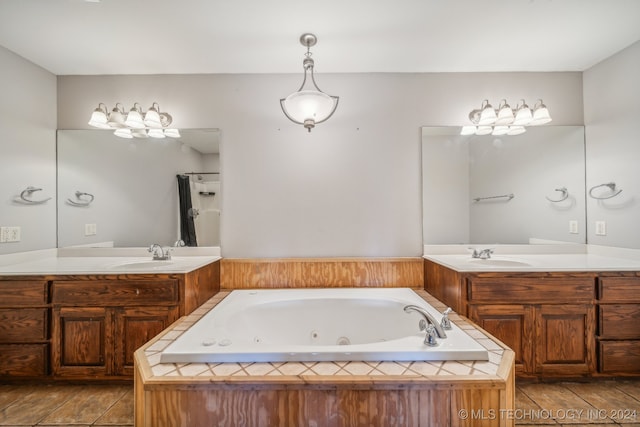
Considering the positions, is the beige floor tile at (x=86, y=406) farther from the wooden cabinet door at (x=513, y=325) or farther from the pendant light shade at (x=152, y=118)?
the wooden cabinet door at (x=513, y=325)

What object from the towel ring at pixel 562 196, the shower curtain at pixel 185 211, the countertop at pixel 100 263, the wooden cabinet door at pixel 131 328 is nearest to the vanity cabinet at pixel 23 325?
the countertop at pixel 100 263

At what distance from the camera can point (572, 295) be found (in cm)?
179

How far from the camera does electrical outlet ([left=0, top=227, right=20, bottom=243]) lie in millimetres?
1989

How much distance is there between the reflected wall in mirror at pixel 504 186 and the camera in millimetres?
2346

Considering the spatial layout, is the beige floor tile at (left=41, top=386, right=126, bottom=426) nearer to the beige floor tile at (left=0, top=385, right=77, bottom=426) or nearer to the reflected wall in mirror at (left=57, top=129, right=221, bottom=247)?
the beige floor tile at (left=0, top=385, right=77, bottom=426)

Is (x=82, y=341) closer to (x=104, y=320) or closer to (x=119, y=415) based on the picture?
(x=104, y=320)

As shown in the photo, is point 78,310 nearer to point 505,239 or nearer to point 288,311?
point 288,311

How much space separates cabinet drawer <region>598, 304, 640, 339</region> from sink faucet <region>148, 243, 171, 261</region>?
119 inches

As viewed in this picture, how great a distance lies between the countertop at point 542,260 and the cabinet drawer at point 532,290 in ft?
0.22

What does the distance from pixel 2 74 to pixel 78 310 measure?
1756mm

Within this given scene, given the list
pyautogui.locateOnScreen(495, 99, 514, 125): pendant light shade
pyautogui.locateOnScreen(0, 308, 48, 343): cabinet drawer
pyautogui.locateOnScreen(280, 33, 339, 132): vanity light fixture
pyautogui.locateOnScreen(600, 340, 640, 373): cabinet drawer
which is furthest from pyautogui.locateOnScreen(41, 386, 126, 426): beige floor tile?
pyautogui.locateOnScreen(495, 99, 514, 125): pendant light shade

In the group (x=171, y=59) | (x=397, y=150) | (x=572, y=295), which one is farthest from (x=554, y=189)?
(x=171, y=59)

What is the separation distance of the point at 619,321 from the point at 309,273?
2037mm

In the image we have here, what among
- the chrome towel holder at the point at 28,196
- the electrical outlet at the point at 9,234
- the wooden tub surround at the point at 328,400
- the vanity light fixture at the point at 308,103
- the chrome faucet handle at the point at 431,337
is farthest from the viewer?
the chrome towel holder at the point at 28,196
